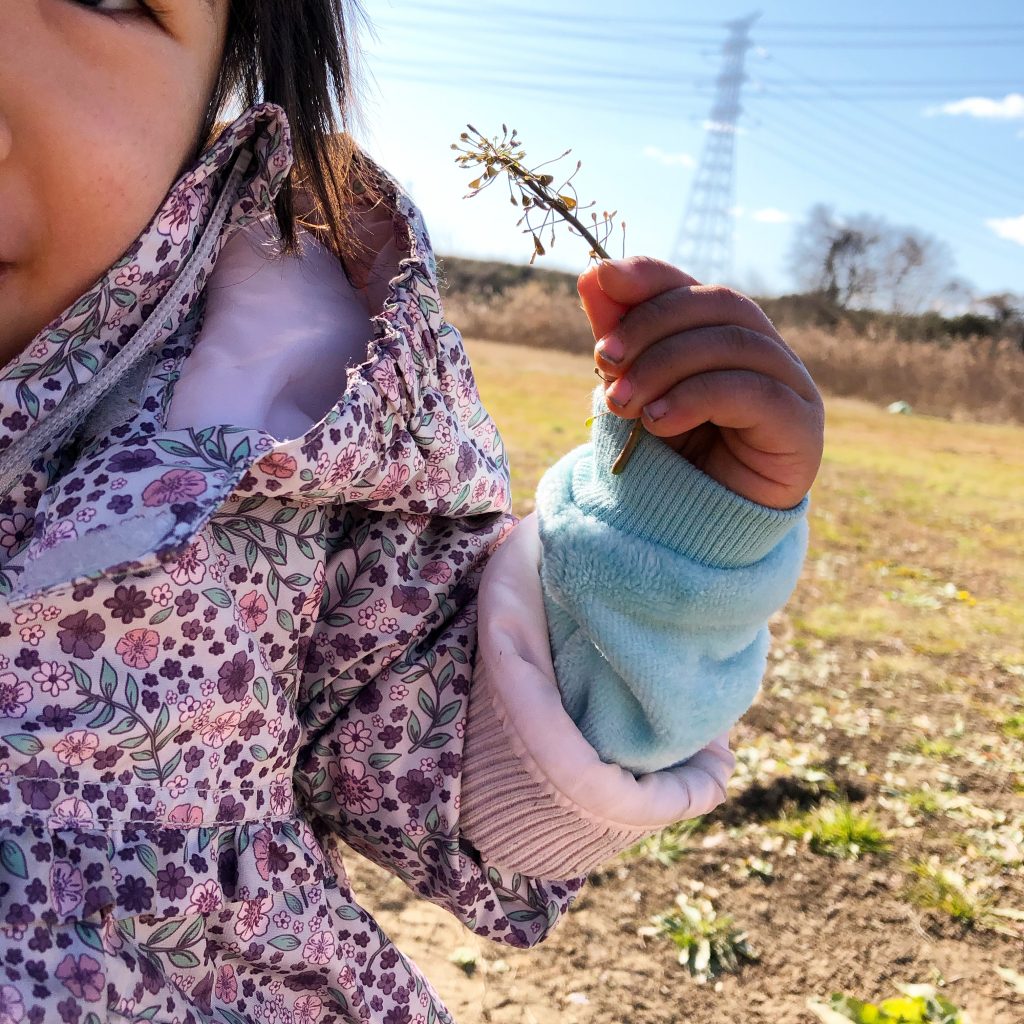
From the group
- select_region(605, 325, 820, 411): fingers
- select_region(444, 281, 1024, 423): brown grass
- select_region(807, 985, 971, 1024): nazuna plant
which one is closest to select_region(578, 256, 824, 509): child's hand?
select_region(605, 325, 820, 411): fingers

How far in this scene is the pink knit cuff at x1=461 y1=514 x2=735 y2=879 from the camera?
123 cm

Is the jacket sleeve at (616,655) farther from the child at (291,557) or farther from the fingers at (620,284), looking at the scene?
the fingers at (620,284)

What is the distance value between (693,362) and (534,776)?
0.52 m

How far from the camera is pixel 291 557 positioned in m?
1.19

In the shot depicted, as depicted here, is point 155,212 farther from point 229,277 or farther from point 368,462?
point 368,462

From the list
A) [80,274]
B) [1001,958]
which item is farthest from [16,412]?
[1001,958]

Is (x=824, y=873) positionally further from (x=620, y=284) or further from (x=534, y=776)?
(x=620, y=284)

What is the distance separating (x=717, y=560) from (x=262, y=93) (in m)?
0.79

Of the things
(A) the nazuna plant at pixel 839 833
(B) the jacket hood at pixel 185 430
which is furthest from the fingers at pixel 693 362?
(A) the nazuna plant at pixel 839 833

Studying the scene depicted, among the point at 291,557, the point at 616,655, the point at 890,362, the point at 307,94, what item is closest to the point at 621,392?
the point at 616,655

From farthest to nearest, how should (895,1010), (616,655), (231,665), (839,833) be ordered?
(839,833) < (895,1010) < (616,655) < (231,665)

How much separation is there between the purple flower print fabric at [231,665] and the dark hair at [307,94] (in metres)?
0.08

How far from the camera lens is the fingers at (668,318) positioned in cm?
114

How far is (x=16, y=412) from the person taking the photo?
1.04 metres
